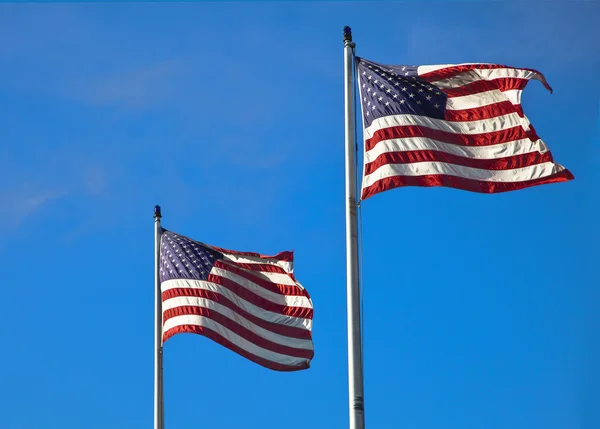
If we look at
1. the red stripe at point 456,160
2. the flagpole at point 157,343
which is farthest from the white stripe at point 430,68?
the flagpole at point 157,343

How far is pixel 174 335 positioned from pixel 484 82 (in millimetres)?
12463

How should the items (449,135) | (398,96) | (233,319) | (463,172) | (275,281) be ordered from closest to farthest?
(463,172)
(449,135)
(398,96)
(233,319)
(275,281)

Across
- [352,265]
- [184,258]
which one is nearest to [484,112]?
[352,265]

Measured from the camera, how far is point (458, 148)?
23672 millimetres

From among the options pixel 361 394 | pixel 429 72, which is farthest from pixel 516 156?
pixel 361 394

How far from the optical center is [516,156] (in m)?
23.5

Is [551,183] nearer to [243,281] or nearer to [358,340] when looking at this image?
[358,340]

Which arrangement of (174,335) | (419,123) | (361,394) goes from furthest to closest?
(174,335) → (419,123) → (361,394)

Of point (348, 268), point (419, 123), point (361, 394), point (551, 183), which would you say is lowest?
point (361, 394)

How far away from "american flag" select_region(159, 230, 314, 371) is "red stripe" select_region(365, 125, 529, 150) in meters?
9.95

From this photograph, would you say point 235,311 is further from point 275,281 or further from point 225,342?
point 275,281

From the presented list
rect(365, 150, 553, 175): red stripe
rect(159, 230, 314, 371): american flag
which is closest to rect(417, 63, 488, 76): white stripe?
rect(365, 150, 553, 175): red stripe

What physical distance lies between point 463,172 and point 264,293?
1133 cm

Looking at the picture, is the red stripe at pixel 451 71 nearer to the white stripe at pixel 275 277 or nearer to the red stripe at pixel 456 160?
the red stripe at pixel 456 160
